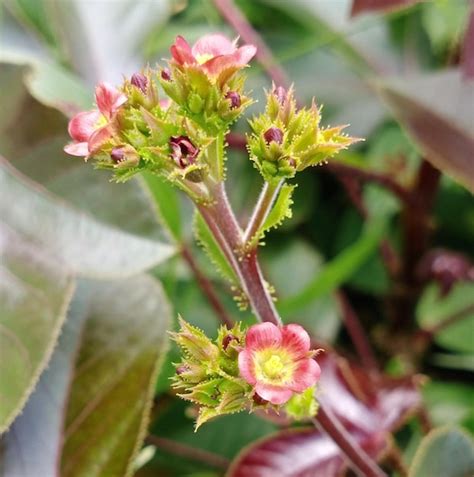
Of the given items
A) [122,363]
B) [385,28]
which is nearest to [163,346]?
[122,363]

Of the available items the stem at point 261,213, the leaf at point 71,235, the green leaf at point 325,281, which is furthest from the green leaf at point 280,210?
the green leaf at point 325,281

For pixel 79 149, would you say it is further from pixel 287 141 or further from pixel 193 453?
pixel 193 453

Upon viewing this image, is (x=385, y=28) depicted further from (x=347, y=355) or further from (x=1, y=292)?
(x=1, y=292)

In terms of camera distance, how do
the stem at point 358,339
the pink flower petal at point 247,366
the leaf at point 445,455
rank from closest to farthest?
the pink flower petal at point 247,366
the leaf at point 445,455
the stem at point 358,339

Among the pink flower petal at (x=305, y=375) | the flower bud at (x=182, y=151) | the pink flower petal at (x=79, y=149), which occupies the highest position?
the pink flower petal at (x=79, y=149)

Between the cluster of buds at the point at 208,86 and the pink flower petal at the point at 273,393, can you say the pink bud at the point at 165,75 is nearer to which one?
the cluster of buds at the point at 208,86

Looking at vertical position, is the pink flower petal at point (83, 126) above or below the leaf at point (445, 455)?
above

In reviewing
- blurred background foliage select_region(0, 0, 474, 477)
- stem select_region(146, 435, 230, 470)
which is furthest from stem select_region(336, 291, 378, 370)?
stem select_region(146, 435, 230, 470)

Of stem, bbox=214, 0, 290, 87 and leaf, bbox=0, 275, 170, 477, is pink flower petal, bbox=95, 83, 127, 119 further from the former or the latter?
stem, bbox=214, 0, 290, 87
